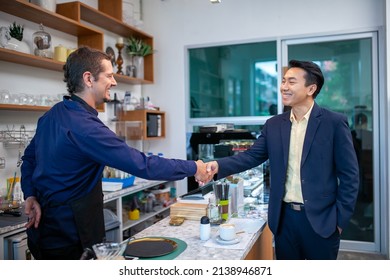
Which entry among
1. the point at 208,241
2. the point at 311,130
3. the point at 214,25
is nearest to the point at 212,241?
the point at 208,241

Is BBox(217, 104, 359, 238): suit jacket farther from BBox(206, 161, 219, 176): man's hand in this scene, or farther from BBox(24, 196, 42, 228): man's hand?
BBox(24, 196, 42, 228): man's hand

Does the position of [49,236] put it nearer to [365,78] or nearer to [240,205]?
[240,205]

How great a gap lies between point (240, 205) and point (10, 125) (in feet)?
5.91

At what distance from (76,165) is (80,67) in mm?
460

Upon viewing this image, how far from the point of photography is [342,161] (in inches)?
70.9

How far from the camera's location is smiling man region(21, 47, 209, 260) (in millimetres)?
1548

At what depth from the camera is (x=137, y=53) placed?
13.6 ft

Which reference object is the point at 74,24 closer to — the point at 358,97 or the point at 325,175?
the point at 325,175

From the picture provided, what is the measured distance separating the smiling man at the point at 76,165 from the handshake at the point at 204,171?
6.0 inches

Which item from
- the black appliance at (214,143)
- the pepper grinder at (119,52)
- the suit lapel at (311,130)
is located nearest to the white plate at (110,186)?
the black appliance at (214,143)

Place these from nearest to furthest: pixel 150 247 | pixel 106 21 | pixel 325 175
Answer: pixel 150 247
pixel 325 175
pixel 106 21

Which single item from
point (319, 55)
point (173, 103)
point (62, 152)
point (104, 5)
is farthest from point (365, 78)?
point (62, 152)

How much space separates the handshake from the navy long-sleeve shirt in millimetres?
243

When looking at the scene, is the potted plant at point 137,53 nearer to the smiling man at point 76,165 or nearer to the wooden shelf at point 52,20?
the wooden shelf at point 52,20
